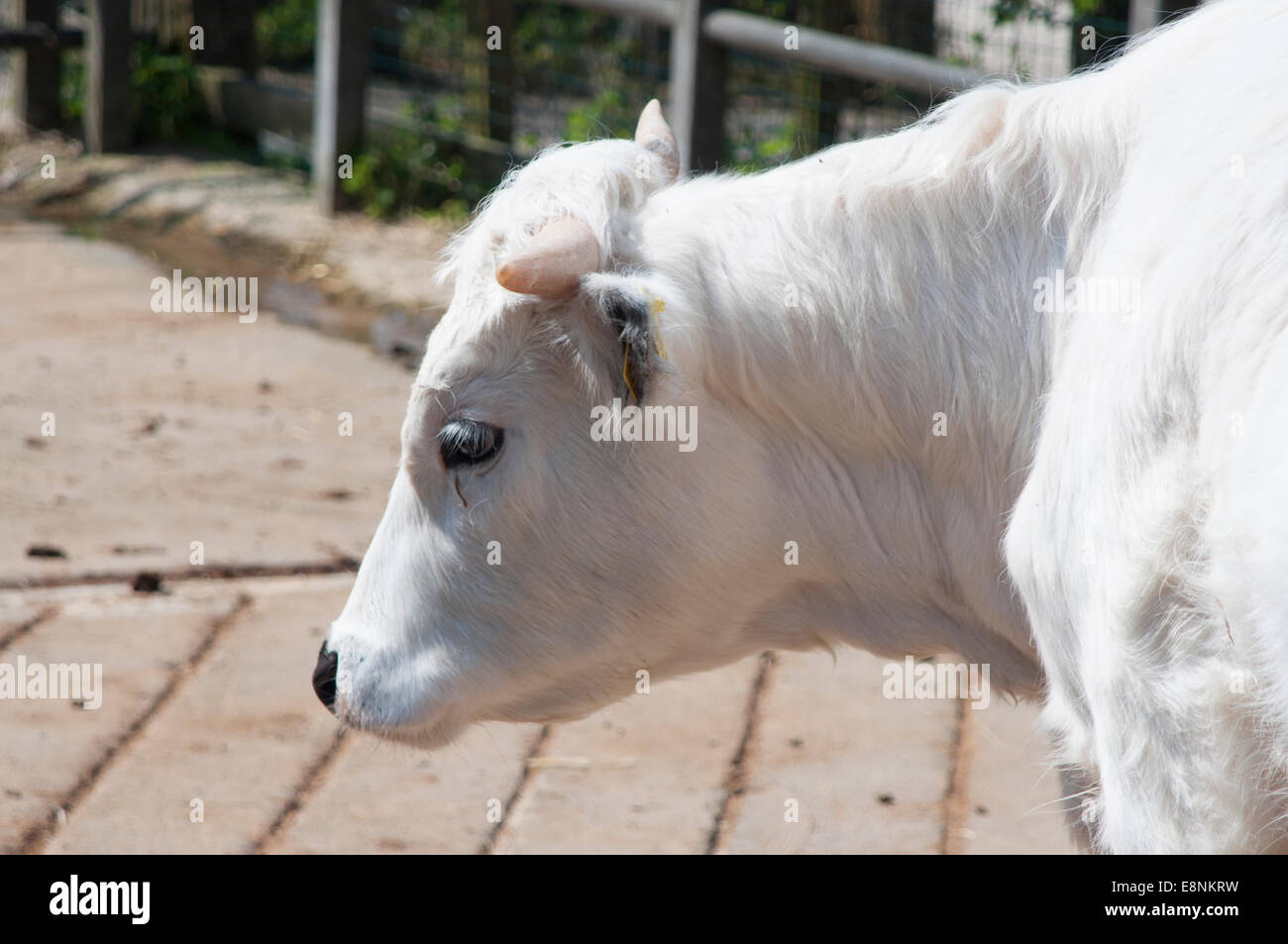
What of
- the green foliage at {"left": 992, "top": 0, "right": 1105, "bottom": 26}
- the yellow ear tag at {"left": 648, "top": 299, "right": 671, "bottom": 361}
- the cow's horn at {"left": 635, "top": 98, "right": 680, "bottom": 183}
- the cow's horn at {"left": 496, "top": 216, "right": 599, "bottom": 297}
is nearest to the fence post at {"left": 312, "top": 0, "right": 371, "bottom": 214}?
the green foliage at {"left": 992, "top": 0, "right": 1105, "bottom": 26}

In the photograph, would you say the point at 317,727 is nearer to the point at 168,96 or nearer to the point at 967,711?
the point at 967,711

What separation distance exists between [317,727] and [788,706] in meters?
1.16

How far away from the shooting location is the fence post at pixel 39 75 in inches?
390

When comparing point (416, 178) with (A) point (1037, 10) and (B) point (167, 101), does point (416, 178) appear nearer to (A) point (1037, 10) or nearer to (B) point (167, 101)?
(B) point (167, 101)

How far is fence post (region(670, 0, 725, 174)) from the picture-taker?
6754mm

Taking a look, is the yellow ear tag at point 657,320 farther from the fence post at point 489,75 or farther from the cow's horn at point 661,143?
the fence post at point 489,75

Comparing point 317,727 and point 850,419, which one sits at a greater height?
point 850,419

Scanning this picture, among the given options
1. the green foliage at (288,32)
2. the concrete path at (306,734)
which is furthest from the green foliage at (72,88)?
the concrete path at (306,734)

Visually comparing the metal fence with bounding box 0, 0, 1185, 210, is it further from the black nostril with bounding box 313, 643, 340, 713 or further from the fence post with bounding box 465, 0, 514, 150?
the black nostril with bounding box 313, 643, 340, 713

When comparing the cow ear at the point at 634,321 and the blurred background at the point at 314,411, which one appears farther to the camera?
the blurred background at the point at 314,411

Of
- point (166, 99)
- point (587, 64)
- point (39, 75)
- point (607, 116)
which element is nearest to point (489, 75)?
point (587, 64)

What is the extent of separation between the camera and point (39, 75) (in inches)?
393

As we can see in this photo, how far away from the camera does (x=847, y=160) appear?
8.14 ft
